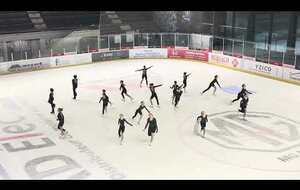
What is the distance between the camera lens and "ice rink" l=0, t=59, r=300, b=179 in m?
13.3

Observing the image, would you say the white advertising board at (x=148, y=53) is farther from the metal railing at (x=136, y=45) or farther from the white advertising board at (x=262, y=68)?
the white advertising board at (x=262, y=68)

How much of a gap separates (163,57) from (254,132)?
54.2 ft

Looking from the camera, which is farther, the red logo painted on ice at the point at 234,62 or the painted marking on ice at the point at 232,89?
the red logo painted on ice at the point at 234,62

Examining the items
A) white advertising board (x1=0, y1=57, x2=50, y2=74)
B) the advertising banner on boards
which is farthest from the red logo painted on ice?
white advertising board (x1=0, y1=57, x2=50, y2=74)

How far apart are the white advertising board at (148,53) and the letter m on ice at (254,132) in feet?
45.7

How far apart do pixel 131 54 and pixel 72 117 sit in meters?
14.4

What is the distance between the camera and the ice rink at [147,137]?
523 inches

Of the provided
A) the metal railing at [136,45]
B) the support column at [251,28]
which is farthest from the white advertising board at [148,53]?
the support column at [251,28]

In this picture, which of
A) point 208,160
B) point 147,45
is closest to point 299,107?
point 208,160

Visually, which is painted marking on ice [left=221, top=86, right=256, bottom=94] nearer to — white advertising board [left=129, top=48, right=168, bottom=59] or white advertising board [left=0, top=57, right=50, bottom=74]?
white advertising board [left=129, top=48, right=168, bottom=59]

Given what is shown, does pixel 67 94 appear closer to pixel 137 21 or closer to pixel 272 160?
pixel 272 160

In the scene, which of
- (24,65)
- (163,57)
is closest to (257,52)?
(163,57)

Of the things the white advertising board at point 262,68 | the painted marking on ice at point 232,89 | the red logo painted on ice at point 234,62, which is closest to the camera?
the painted marking on ice at point 232,89

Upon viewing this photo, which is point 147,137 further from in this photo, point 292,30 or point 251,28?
point 251,28
